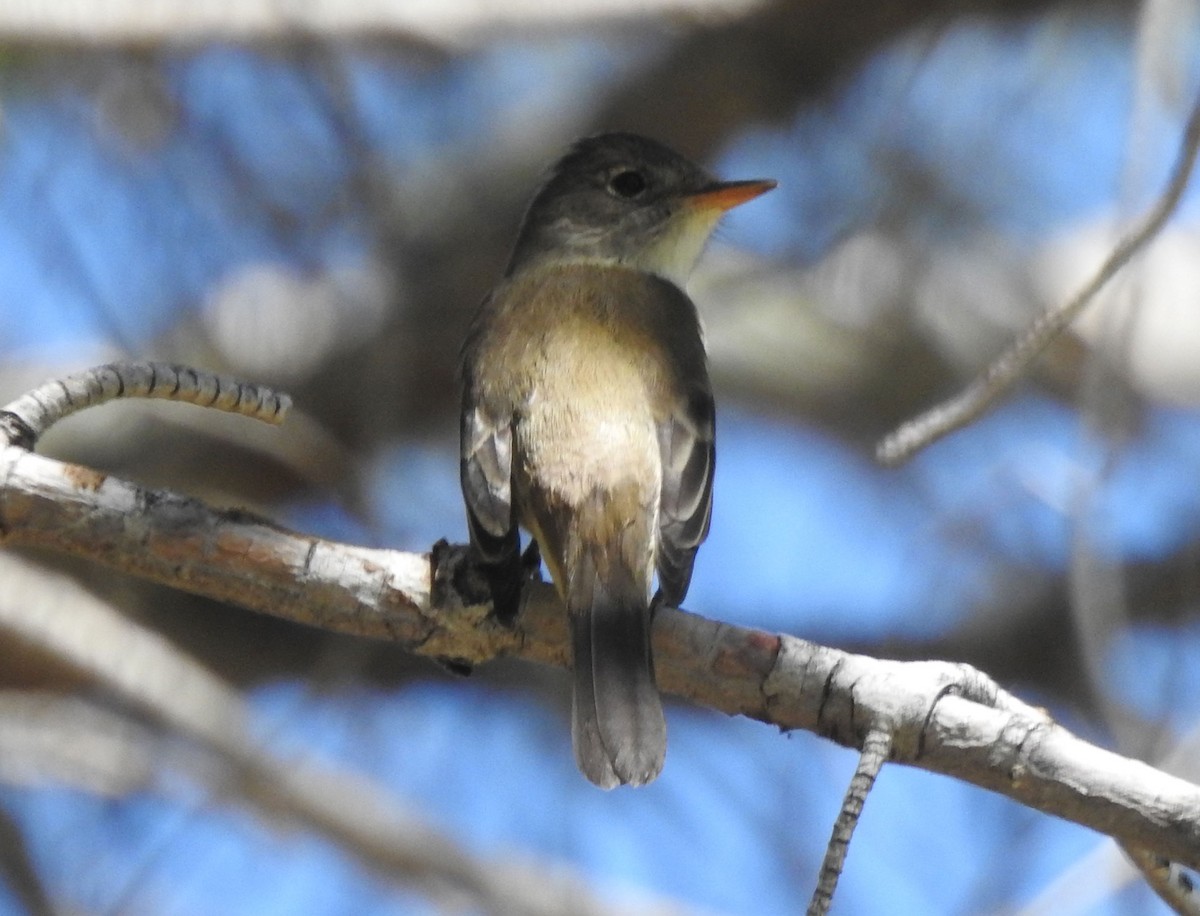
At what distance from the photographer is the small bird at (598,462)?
352 centimetres

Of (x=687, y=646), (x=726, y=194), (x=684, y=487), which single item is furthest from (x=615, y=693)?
(x=726, y=194)

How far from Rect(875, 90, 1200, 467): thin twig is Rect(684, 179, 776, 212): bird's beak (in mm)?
1706

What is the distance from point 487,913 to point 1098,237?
12.5 ft

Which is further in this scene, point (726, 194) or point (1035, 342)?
point (726, 194)

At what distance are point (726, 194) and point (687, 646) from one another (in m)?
2.24

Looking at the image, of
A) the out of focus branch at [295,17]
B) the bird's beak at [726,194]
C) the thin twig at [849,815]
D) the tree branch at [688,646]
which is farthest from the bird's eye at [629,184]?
the thin twig at [849,815]

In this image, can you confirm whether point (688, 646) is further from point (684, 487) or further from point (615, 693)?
point (684, 487)

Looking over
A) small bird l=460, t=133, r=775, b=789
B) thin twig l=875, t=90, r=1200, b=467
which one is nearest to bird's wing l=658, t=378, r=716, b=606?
small bird l=460, t=133, r=775, b=789

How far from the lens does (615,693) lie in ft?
11.4

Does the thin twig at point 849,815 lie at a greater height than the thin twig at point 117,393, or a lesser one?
lesser

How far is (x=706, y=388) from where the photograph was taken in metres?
4.35

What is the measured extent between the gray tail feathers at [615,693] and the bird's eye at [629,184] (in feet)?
7.40

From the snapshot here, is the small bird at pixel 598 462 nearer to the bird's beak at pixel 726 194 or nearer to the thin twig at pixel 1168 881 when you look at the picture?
the bird's beak at pixel 726 194

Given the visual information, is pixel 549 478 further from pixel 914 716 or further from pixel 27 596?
pixel 27 596
